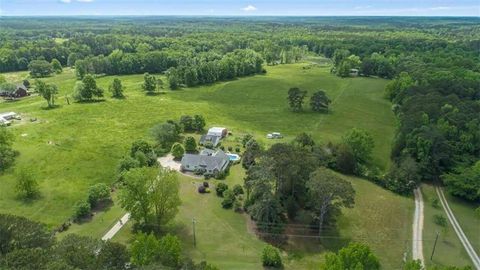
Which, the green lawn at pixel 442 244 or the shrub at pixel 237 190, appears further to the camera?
the shrub at pixel 237 190

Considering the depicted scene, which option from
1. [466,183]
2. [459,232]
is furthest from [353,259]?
[466,183]

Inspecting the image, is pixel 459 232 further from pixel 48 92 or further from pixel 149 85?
pixel 48 92

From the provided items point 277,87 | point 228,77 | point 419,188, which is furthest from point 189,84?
point 419,188

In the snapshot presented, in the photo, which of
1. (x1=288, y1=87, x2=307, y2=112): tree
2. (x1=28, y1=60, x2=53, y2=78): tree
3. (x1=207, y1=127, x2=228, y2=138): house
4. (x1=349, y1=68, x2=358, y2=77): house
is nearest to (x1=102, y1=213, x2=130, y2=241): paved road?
(x1=207, y1=127, x2=228, y2=138): house

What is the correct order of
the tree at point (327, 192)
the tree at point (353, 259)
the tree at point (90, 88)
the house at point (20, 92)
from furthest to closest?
the house at point (20, 92)
the tree at point (90, 88)
the tree at point (327, 192)
the tree at point (353, 259)

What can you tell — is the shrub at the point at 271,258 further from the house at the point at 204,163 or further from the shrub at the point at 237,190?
the house at the point at 204,163

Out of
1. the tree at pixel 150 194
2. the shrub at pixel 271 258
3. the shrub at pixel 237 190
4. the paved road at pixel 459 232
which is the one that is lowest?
the paved road at pixel 459 232

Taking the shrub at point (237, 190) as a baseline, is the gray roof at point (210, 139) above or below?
below

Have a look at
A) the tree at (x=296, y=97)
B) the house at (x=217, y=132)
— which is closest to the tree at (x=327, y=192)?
the house at (x=217, y=132)
